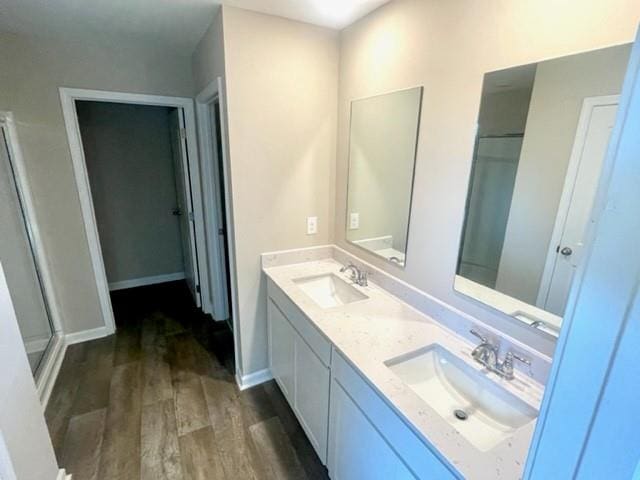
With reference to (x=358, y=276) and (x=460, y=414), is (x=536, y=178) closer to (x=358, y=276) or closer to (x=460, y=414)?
(x=460, y=414)

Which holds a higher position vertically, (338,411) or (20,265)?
(20,265)

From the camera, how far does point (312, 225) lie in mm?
2238

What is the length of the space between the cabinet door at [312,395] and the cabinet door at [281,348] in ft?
0.30

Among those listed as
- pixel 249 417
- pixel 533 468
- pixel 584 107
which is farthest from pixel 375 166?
pixel 249 417

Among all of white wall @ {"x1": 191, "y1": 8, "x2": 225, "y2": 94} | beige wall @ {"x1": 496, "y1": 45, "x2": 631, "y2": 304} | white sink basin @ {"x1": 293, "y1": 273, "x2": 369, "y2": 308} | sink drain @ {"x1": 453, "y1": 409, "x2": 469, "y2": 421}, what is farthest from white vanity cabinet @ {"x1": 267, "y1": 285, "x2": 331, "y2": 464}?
white wall @ {"x1": 191, "y1": 8, "x2": 225, "y2": 94}

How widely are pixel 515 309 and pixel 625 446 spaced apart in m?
0.93

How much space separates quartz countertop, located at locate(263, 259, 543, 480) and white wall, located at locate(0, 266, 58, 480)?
1.19 meters

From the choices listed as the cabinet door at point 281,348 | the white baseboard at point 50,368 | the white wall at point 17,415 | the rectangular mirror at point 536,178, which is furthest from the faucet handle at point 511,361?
the white baseboard at point 50,368

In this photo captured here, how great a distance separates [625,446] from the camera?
0.36 m

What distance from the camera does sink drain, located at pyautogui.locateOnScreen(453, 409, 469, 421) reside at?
1.16 metres

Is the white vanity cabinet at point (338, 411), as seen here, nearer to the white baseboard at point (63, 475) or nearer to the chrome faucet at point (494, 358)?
the chrome faucet at point (494, 358)

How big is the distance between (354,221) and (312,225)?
0.31 m

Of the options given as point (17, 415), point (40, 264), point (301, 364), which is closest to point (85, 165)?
point (40, 264)

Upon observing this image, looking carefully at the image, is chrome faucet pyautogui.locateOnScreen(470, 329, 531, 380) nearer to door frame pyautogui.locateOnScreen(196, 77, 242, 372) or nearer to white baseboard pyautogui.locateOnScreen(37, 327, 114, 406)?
door frame pyautogui.locateOnScreen(196, 77, 242, 372)
